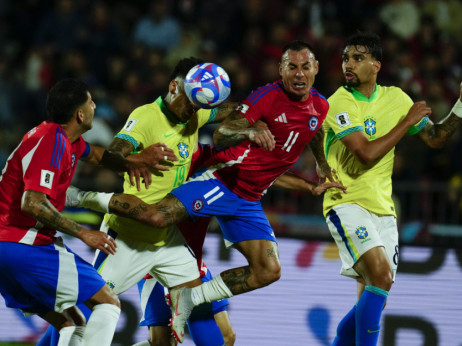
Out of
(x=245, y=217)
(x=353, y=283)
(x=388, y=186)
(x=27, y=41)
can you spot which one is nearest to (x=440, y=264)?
(x=353, y=283)

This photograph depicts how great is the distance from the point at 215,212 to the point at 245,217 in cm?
23

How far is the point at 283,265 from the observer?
297 inches

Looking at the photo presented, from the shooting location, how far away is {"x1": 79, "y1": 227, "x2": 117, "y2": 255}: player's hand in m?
5.19

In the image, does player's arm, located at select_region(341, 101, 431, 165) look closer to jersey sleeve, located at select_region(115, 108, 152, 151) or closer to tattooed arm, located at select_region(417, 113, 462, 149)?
tattooed arm, located at select_region(417, 113, 462, 149)

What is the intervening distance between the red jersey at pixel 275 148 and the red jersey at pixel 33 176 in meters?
1.31

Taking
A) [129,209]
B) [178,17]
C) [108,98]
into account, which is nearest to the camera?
[129,209]

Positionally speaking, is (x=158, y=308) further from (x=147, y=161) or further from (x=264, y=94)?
(x=264, y=94)

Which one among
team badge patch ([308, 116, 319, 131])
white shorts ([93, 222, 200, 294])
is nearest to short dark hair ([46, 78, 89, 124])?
white shorts ([93, 222, 200, 294])

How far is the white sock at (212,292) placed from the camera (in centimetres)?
604

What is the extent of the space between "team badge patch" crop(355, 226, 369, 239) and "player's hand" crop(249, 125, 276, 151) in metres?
1.02

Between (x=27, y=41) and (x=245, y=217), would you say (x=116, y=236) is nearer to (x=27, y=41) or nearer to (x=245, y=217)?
(x=245, y=217)

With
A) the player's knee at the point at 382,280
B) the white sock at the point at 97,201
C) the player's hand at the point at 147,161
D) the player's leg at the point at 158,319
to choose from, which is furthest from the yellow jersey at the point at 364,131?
the white sock at the point at 97,201

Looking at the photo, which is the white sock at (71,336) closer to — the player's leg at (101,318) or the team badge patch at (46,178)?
the player's leg at (101,318)

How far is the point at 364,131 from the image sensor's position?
638 cm
